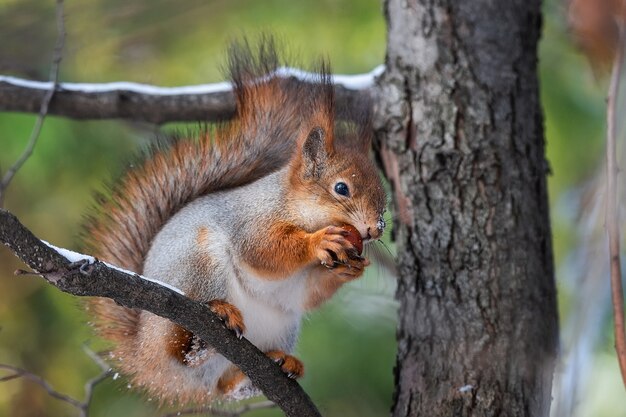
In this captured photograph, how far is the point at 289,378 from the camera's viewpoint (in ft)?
6.56

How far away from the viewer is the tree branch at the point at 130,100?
2.58 meters

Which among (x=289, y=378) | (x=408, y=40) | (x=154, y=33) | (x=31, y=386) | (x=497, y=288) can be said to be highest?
(x=154, y=33)

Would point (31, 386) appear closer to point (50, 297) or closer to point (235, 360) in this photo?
point (50, 297)

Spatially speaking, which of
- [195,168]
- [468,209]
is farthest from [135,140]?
[468,209]

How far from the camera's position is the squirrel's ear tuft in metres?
2.08

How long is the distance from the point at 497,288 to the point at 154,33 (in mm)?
1948

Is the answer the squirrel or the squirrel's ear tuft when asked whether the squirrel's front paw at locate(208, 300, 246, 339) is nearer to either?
the squirrel

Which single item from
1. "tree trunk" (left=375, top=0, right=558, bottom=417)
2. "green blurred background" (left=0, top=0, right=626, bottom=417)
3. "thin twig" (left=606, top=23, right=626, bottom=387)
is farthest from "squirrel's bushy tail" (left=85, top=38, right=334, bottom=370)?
"thin twig" (left=606, top=23, right=626, bottom=387)

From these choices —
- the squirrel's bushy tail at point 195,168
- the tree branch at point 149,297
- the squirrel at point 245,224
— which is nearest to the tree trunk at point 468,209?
the squirrel at point 245,224

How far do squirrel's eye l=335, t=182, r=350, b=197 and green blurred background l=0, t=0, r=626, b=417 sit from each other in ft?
3.26

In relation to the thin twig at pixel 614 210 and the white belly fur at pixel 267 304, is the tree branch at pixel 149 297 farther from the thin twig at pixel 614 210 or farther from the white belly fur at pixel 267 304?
the thin twig at pixel 614 210

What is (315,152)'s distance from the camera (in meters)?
2.09

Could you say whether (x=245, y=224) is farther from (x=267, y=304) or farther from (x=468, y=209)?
(x=468, y=209)

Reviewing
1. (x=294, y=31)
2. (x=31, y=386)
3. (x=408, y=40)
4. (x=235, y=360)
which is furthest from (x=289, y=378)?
(x=294, y=31)
